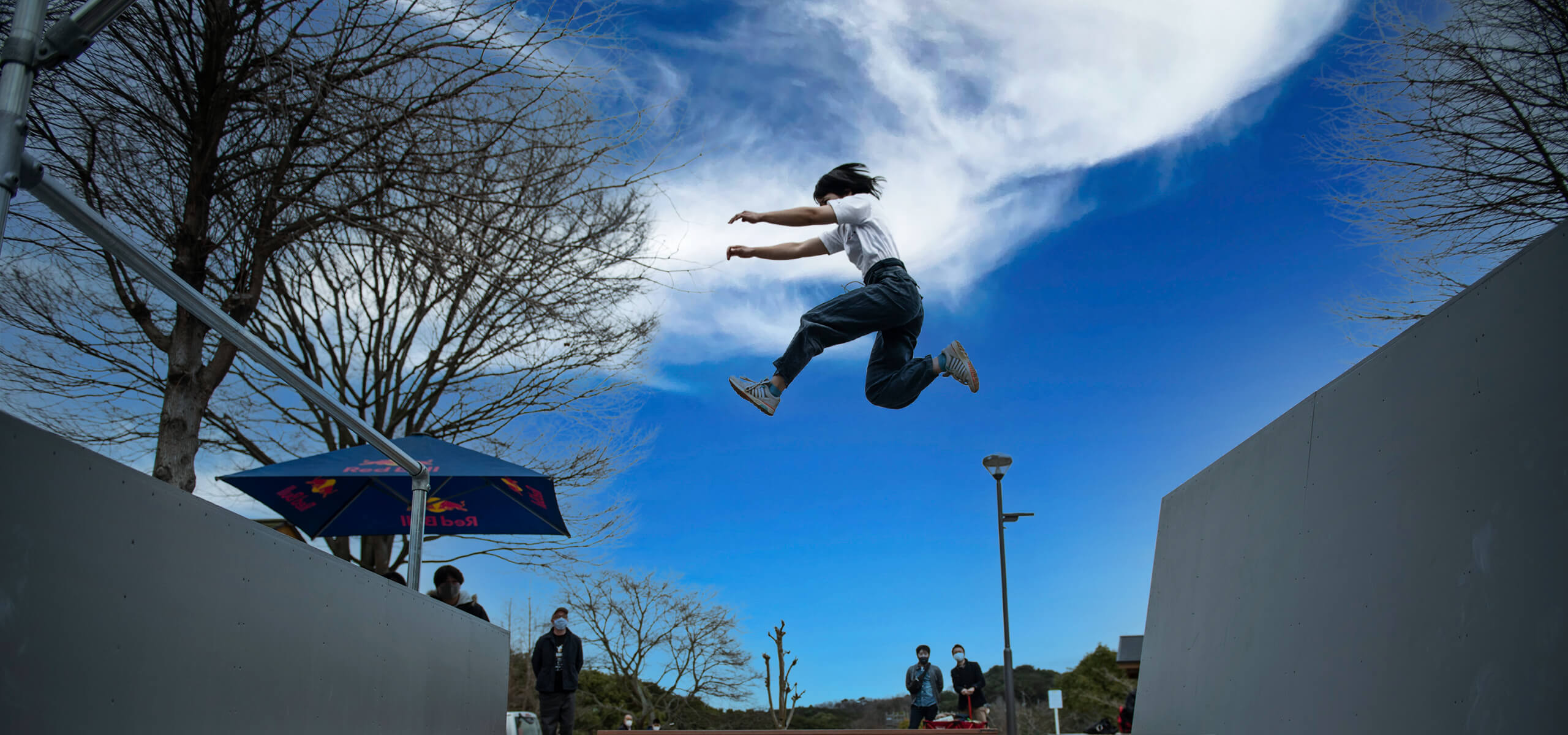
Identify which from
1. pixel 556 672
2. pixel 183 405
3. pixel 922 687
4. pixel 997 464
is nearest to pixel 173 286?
pixel 183 405

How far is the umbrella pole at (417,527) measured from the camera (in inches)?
184

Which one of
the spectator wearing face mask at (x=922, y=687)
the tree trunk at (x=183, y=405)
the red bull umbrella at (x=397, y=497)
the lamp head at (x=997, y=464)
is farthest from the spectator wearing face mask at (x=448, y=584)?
the lamp head at (x=997, y=464)

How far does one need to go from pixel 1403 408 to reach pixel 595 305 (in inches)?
342

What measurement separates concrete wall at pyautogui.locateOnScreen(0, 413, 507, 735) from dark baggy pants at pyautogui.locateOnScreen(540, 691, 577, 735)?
5231mm

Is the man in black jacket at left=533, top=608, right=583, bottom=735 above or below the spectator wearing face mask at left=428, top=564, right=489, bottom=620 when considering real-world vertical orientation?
below

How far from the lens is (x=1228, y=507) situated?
170 inches

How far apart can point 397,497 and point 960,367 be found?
5.87 m

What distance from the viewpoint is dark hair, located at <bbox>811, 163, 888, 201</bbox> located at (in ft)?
14.9

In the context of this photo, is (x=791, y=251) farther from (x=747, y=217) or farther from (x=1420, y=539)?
(x=1420, y=539)

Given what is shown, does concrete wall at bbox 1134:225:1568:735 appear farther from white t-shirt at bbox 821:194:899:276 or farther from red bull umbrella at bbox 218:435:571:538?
red bull umbrella at bbox 218:435:571:538

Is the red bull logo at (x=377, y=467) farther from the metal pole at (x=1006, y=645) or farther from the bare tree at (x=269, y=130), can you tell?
the metal pole at (x=1006, y=645)

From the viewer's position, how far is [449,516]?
8281mm

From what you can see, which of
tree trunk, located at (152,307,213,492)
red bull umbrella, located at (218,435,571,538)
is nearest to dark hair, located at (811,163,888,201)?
red bull umbrella, located at (218,435,571,538)

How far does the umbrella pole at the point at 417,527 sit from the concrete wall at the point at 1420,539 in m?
3.90
